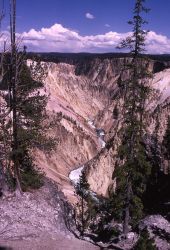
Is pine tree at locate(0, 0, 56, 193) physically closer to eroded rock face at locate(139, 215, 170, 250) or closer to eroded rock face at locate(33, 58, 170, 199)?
eroded rock face at locate(33, 58, 170, 199)

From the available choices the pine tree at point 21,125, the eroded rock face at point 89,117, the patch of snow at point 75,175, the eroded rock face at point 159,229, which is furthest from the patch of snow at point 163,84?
the pine tree at point 21,125

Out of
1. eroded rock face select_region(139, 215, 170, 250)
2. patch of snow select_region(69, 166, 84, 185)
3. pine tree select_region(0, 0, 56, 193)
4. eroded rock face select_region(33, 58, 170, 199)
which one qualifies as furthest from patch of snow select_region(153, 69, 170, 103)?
pine tree select_region(0, 0, 56, 193)

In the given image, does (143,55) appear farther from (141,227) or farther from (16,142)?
(141,227)

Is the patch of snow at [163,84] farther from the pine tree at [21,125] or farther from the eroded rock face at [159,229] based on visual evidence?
the pine tree at [21,125]

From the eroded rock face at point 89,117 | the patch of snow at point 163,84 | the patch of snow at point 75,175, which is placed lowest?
the patch of snow at point 75,175

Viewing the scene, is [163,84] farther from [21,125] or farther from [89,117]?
→ [21,125]

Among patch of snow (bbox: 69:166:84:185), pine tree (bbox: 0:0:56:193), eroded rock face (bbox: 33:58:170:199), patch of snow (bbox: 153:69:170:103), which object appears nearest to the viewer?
pine tree (bbox: 0:0:56:193)

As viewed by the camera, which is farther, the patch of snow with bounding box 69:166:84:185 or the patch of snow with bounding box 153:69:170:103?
the patch of snow with bounding box 153:69:170:103

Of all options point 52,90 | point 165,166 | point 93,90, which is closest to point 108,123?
point 52,90
